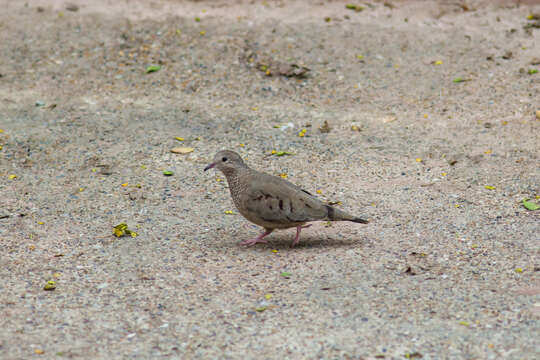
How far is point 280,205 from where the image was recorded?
498 cm

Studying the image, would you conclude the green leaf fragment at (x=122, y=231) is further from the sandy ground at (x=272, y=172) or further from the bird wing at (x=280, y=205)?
the bird wing at (x=280, y=205)

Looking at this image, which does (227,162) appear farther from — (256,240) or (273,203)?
(256,240)

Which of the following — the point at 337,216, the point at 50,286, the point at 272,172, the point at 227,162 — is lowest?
the point at 50,286

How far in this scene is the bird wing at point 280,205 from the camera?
497 cm

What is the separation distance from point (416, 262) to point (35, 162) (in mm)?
3788

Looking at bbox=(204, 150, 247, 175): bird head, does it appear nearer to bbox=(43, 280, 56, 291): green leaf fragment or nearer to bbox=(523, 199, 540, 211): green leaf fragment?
bbox=(43, 280, 56, 291): green leaf fragment

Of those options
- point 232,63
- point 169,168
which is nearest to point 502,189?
point 169,168

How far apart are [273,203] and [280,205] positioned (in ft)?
0.17

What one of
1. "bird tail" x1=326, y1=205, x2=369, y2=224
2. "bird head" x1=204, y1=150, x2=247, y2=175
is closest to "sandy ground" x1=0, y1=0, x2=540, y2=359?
"bird tail" x1=326, y1=205, x2=369, y2=224

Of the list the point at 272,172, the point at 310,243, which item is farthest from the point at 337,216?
the point at 272,172

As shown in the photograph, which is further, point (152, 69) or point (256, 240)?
point (152, 69)

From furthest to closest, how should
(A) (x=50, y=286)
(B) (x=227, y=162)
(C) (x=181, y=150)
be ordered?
(C) (x=181, y=150), (B) (x=227, y=162), (A) (x=50, y=286)

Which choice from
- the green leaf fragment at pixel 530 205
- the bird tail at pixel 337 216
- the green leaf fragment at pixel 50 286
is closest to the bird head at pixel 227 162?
the bird tail at pixel 337 216

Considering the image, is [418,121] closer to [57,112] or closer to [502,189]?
[502,189]
